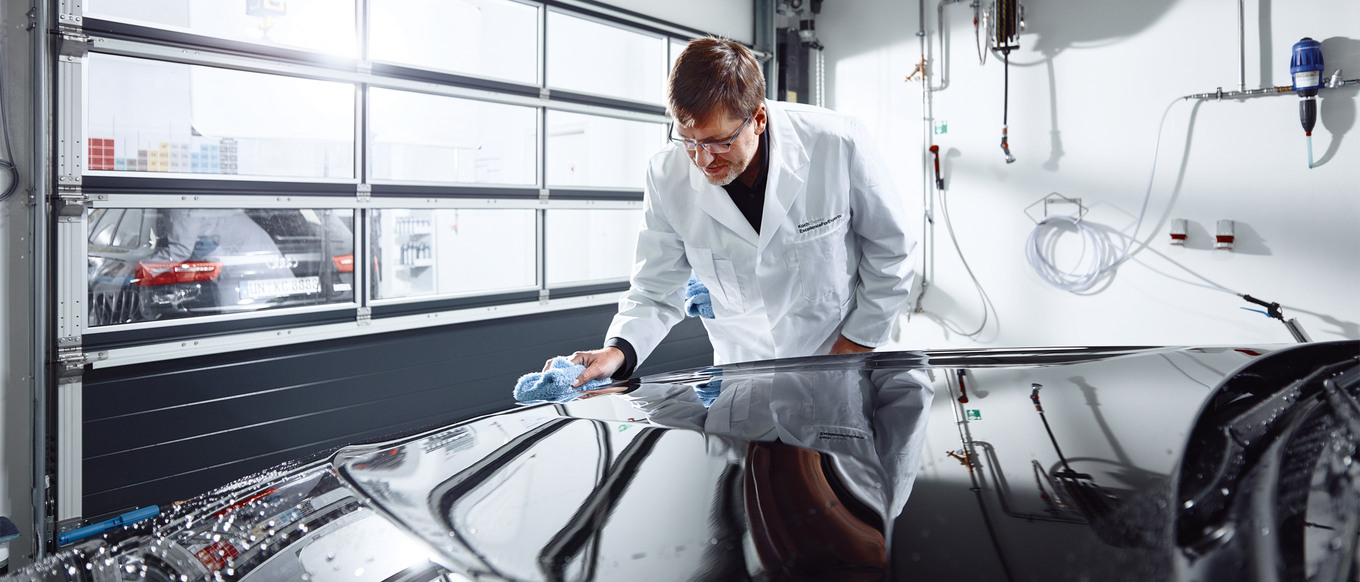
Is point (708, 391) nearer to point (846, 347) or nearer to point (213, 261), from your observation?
point (846, 347)

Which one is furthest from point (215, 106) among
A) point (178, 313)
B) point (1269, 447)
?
point (1269, 447)

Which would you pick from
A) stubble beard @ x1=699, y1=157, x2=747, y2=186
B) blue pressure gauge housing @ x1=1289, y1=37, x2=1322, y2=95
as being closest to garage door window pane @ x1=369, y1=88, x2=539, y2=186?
stubble beard @ x1=699, y1=157, x2=747, y2=186

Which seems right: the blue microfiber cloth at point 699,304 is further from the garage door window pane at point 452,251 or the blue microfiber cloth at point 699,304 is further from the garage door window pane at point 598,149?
the garage door window pane at point 598,149

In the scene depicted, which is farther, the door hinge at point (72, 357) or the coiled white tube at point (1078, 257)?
the coiled white tube at point (1078, 257)

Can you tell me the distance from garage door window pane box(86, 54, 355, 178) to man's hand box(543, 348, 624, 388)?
1.94 meters

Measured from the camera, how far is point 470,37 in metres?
3.78

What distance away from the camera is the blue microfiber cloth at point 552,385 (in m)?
1.25

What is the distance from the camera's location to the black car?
1.79 ft

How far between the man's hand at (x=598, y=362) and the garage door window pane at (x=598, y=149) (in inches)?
90.7

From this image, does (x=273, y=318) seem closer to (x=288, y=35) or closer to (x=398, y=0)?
(x=288, y=35)

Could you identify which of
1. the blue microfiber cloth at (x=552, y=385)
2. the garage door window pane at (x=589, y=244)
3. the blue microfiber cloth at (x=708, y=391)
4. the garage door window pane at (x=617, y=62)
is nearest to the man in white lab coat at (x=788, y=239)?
the blue microfiber cloth at (x=552, y=385)

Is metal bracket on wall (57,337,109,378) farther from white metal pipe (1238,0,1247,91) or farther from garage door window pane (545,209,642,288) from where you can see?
white metal pipe (1238,0,1247,91)

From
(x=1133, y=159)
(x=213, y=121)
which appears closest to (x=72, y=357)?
(x=213, y=121)

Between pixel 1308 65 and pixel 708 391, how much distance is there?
131 inches
